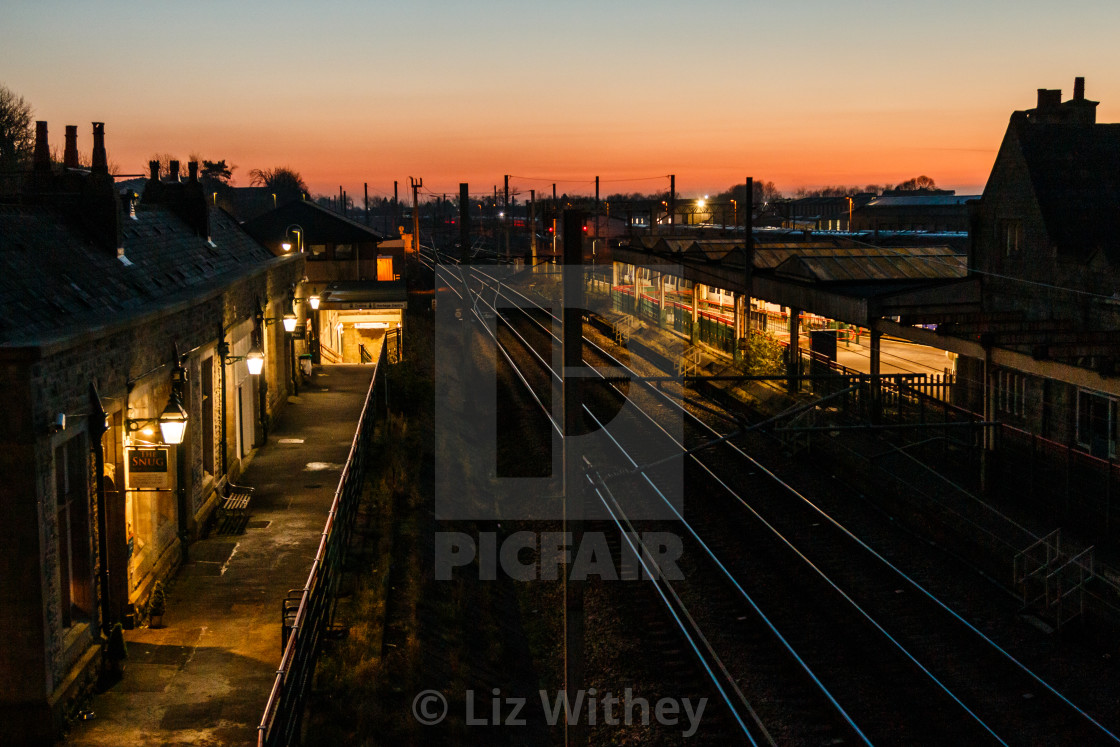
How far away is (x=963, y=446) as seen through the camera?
802 inches

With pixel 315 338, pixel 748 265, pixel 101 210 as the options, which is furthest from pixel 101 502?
pixel 315 338

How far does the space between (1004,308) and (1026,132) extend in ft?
13.2

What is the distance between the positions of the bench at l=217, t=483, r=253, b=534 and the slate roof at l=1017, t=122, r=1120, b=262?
17.2 meters

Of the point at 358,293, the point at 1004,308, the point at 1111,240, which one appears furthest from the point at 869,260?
the point at 358,293

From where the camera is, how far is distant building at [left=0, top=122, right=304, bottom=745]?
27.1 feet

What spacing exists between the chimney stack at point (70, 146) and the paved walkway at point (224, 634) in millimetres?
5786

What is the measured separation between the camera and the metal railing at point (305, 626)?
7.30 m

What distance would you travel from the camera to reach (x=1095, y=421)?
20625mm

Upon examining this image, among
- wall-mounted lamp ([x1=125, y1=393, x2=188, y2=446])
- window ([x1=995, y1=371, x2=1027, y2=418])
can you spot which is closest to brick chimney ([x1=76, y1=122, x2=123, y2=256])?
wall-mounted lamp ([x1=125, y1=393, x2=188, y2=446])

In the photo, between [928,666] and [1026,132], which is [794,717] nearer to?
[928,666]

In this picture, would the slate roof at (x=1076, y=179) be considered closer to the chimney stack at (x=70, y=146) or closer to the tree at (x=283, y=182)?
the chimney stack at (x=70, y=146)

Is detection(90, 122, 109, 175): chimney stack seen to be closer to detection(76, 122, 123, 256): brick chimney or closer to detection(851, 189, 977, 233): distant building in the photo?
detection(76, 122, 123, 256): brick chimney

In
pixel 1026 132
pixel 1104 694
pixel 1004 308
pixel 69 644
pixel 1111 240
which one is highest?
pixel 1026 132

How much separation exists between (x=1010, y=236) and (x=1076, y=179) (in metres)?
1.85
